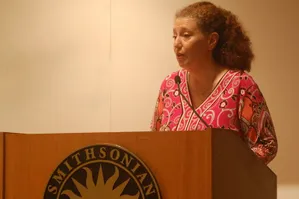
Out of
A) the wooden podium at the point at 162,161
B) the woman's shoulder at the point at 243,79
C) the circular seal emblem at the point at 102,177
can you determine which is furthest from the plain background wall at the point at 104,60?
the circular seal emblem at the point at 102,177

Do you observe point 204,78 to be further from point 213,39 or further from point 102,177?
point 102,177

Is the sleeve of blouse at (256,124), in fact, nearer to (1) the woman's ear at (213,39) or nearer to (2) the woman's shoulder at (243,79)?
(2) the woman's shoulder at (243,79)

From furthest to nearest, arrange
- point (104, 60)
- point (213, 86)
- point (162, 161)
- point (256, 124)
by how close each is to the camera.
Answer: point (104, 60), point (213, 86), point (256, 124), point (162, 161)

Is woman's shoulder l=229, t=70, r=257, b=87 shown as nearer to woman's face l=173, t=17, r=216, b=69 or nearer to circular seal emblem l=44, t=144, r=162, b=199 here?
woman's face l=173, t=17, r=216, b=69

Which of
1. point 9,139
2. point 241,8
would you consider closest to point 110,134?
point 9,139

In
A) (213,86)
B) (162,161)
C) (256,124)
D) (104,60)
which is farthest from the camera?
(104,60)

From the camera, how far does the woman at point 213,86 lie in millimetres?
1461

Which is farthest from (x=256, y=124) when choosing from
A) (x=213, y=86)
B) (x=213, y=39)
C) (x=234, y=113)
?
(x=213, y=39)

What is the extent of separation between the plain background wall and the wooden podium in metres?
1.45

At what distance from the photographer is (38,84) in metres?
2.78

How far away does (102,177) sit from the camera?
3.15 ft

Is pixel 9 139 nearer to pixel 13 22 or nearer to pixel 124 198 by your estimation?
pixel 124 198

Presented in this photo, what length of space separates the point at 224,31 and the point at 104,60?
1160mm

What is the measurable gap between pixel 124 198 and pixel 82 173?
10 centimetres
